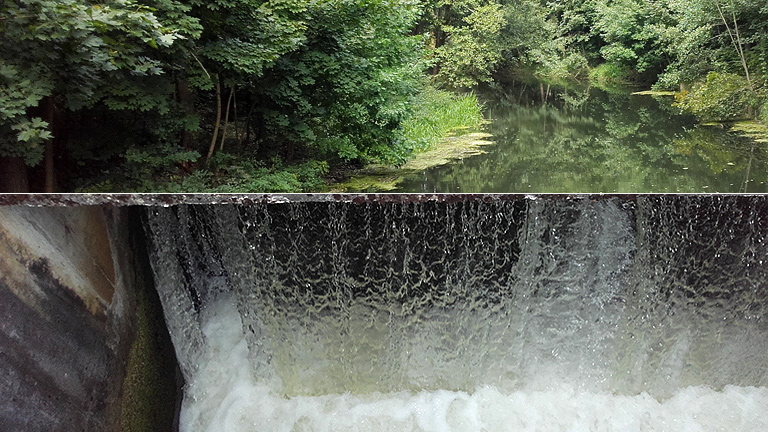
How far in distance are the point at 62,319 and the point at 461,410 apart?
2.48m

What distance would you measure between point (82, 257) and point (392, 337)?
203 cm

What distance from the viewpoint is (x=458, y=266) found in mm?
3924

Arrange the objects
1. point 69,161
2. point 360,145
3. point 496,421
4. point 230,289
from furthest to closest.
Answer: point 360,145 < point 69,161 < point 230,289 < point 496,421

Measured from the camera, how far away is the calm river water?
19.0 feet

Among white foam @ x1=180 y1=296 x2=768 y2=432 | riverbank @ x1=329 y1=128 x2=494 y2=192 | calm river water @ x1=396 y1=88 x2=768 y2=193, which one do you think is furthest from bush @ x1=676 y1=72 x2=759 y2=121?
white foam @ x1=180 y1=296 x2=768 y2=432

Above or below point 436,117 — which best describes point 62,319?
below

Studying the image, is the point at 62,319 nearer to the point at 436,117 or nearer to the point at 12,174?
the point at 12,174

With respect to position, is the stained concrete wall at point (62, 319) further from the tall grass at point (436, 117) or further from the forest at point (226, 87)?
the tall grass at point (436, 117)

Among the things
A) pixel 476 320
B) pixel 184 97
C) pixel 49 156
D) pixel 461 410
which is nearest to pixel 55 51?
pixel 49 156

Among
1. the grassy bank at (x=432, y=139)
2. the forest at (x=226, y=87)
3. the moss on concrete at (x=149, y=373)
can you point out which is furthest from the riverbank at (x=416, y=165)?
the moss on concrete at (x=149, y=373)

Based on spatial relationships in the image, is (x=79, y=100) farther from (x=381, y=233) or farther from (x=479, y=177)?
(x=479, y=177)

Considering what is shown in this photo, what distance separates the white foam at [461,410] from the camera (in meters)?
3.54

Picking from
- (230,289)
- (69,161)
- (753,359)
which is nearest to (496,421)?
→ (753,359)

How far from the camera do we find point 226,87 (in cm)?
533
